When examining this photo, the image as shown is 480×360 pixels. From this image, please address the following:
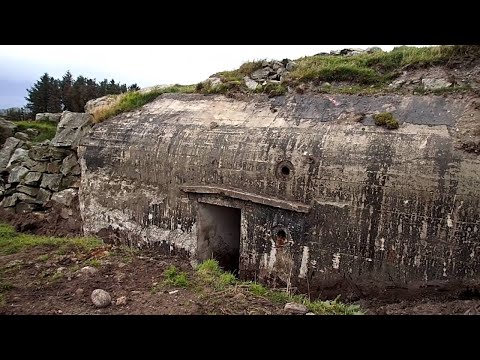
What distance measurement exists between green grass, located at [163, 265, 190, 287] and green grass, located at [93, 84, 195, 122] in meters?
4.30

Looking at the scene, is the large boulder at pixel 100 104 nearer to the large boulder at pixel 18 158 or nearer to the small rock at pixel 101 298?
the large boulder at pixel 18 158

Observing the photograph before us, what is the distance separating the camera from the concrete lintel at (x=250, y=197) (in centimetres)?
668

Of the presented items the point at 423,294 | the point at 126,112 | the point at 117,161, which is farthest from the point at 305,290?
A: the point at 126,112

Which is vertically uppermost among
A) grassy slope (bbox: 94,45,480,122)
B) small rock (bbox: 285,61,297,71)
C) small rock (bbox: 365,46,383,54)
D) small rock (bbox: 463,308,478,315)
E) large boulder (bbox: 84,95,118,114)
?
small rock (bbox: 365,46,383,54)

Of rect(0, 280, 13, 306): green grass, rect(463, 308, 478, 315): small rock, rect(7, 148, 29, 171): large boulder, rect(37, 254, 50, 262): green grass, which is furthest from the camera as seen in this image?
rect(7, 148, 29, 171): large boulder

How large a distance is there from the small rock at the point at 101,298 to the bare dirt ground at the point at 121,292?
2.6 inches

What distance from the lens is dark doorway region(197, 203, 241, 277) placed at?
797 cm

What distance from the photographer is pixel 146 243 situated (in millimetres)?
8539

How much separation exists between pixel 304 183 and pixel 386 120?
62.8 inches

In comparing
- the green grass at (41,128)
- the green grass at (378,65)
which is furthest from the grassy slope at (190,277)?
the green grass at (41,128)

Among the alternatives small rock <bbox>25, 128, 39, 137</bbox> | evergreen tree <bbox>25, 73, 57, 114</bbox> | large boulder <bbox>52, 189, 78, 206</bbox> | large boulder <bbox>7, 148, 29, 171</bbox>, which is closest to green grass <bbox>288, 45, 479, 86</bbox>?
large boulder <bbox>52, 189, 78, 206</bbox>

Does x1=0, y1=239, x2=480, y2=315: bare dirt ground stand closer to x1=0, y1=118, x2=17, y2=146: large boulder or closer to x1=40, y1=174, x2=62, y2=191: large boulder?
x1=40, y1=174, x2=62, y2=191: large boulder

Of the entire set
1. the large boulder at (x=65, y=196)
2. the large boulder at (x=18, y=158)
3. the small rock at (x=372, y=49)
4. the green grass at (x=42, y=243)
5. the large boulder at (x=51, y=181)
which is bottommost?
the green grass at (x=42, y=243)

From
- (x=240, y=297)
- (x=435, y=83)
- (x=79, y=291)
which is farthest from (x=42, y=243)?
(x=435, y=83)
